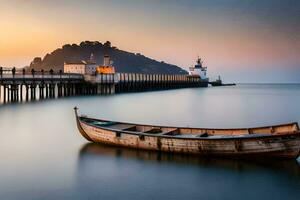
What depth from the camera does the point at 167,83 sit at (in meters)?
108

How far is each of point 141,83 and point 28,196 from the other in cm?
7786

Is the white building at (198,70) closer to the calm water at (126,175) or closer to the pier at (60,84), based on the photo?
the pier at (60,84)

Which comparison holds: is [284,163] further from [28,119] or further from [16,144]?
[28,119]

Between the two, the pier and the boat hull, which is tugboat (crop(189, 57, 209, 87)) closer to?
the pier

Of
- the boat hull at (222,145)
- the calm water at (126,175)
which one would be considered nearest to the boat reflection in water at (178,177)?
the calm water at (126,175)

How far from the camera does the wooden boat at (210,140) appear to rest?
15.1 m

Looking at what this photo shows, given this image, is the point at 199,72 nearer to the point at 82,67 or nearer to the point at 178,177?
the point at 82,67

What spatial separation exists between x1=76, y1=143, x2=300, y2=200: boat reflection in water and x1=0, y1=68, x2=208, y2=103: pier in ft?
107

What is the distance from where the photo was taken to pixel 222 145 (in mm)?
15641

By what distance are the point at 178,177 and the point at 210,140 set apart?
2.56 m

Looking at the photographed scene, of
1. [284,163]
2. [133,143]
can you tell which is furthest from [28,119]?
[284,163]

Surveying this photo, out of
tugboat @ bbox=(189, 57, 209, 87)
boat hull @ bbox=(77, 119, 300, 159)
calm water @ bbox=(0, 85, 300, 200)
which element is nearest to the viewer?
calm water @ bbox=(0, 85, 300, 200)

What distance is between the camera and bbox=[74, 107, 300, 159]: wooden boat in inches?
595

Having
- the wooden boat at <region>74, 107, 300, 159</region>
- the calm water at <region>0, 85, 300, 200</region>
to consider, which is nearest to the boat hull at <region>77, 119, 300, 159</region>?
the wooden boat at <region>74, 107, 300, 159</region>
